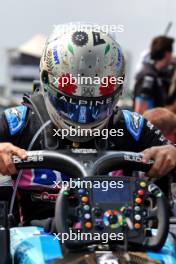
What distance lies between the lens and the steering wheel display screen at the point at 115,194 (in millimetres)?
3277

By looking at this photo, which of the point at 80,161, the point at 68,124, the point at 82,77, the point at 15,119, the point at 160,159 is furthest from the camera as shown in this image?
the point at 15,119

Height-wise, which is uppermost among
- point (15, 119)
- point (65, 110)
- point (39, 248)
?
point (65, 110)

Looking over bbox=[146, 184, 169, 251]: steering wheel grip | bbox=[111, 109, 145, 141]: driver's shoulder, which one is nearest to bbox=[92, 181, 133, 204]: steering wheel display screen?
bbox=[146, 184, 169, 251]: steering wheel grip

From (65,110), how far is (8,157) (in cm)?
45

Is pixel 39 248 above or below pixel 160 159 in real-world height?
below

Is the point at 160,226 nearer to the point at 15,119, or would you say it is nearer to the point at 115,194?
the point at 115,194

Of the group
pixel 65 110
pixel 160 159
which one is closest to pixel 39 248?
pixel 160 159

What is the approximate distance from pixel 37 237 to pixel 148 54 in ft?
23.3

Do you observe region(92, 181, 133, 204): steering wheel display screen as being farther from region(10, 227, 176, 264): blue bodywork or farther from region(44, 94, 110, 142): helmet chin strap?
region(44, 94, 110, 142): helmet chin strap

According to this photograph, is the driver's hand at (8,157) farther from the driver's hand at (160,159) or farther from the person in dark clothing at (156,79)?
the person in dark clothing at (156,79)

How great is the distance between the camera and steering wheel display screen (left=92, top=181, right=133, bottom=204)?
10.8ft

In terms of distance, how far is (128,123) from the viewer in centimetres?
450

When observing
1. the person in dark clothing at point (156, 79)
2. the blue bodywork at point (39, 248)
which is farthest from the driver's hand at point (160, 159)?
the person in dark clothing at point (156, 79)

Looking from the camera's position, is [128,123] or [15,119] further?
[128,123]
